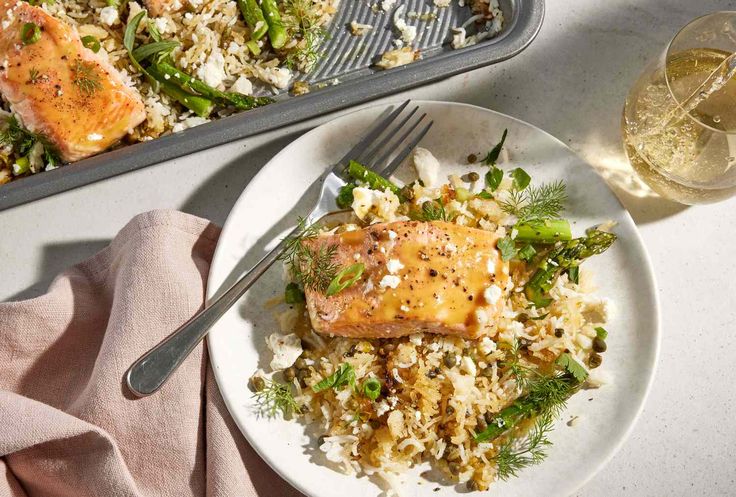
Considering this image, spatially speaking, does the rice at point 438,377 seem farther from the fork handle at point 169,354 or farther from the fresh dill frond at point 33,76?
the fresh dill frond at point 33,76

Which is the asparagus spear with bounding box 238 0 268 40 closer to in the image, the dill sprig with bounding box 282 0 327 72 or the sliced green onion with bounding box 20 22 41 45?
the dill sprig with bounding box 282 0 327 72

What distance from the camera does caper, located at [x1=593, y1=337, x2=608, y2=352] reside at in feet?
10.7

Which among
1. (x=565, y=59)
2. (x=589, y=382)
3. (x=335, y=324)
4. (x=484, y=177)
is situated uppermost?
(x=565, y=59)

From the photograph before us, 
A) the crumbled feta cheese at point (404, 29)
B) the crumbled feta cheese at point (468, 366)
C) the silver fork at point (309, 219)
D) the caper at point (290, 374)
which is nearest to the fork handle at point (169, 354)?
the silver fork at point (309, 219)

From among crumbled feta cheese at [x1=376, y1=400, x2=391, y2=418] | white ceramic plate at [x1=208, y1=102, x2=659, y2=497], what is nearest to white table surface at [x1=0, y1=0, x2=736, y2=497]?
white ceramic plate at [x1=208, y1=102, x2=659, y2=497]

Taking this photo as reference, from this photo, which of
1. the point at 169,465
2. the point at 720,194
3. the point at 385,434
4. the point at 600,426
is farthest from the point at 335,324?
the point at 720,194

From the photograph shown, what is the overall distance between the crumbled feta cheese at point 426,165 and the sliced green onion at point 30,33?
175cm

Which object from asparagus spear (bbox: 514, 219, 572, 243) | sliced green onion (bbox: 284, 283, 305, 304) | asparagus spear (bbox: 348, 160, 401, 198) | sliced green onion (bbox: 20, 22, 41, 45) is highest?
sliced green onion (bbox: 20, 22, 41, 45)

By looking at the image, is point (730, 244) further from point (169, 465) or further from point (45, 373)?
point (45, 373)

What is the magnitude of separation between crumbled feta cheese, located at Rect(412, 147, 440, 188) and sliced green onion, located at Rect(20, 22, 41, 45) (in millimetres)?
1749

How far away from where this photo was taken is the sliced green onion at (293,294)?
3303 millimetres

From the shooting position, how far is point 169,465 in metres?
3.23

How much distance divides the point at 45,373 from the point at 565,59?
9.21 feet

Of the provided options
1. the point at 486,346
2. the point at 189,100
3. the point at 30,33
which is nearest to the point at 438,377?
the point at 486,346
